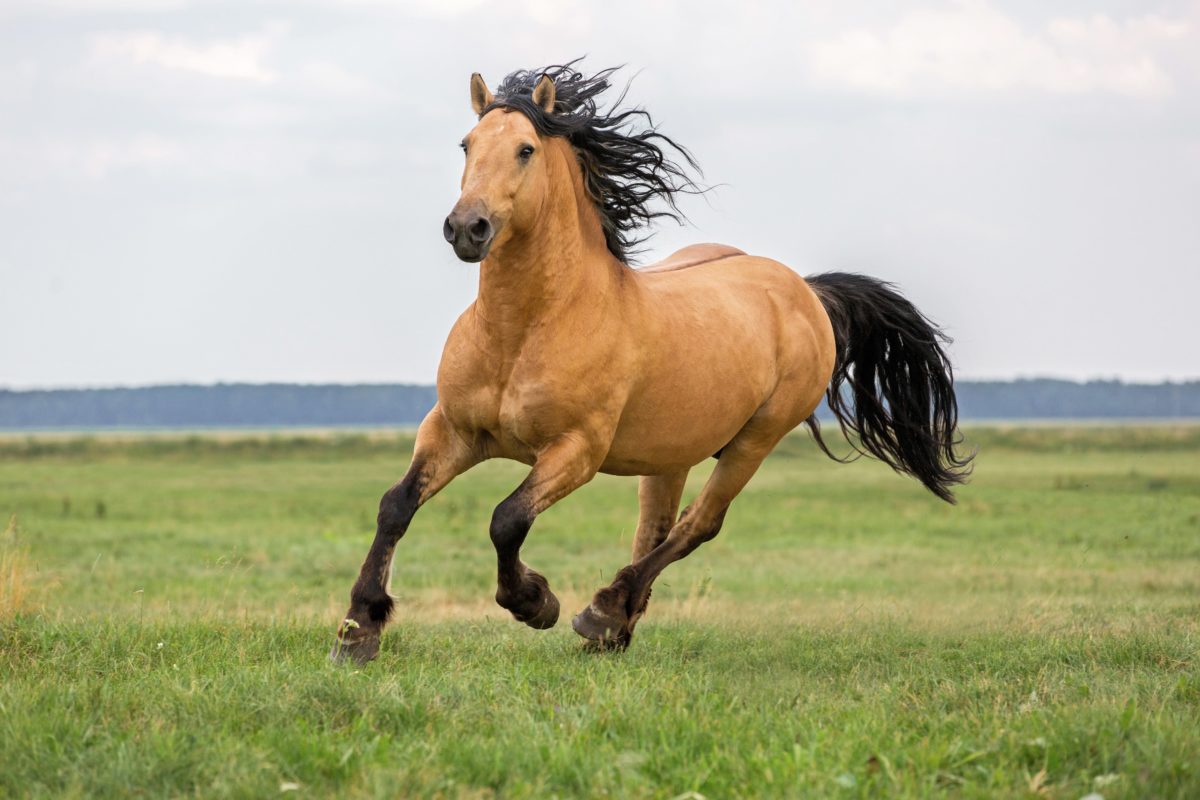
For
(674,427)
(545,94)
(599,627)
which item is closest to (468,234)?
(545,94)

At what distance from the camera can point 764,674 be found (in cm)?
637

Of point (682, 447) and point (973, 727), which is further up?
point (682, 447)

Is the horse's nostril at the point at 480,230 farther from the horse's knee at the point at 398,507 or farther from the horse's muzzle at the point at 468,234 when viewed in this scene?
the horse's knee at the point at 398,507

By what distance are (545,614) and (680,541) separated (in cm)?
124

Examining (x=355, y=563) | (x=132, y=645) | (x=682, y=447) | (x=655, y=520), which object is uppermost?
(x=682, y=447)

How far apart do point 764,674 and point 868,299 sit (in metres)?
4.25

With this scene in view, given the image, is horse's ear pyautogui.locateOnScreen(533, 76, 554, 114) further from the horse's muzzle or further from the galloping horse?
the horse's muzzle

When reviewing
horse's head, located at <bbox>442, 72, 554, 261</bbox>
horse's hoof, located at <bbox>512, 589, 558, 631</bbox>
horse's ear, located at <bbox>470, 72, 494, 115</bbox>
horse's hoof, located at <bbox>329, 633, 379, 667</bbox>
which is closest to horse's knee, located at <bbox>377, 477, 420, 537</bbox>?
horse's hoof, located at <bbox>329, 633, 379, 667</bbox>

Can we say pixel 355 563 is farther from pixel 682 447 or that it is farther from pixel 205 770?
pixel 205 770

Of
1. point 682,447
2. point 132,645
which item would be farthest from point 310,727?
point 682,447

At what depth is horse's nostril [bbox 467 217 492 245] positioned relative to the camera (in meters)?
5.46

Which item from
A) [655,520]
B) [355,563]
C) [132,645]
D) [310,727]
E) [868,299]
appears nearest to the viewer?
[310,727]

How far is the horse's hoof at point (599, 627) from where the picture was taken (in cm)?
689

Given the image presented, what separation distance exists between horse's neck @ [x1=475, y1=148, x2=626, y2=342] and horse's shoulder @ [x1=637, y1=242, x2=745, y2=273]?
56.9 inches
